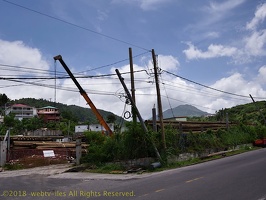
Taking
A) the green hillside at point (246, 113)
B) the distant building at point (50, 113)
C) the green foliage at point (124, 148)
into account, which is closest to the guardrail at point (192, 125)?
the green foliage at point (124, 148)

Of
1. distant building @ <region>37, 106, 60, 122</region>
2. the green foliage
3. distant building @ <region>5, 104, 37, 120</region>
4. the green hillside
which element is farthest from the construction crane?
distant building @ <region>5, 104, 37, 120</region>

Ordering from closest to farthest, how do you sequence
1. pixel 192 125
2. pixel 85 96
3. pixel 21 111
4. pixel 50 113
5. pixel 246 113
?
pixel 192 125
pixel 85 96
pixel 246 113
pixel 50 113
pixel 21 111

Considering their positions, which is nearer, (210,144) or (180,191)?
(180,191)

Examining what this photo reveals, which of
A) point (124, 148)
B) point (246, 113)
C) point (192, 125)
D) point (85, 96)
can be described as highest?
point (246, 113)

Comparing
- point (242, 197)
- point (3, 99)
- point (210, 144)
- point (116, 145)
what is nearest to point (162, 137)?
point (116, 145)

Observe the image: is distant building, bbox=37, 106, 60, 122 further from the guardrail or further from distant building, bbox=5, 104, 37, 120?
the guardrail

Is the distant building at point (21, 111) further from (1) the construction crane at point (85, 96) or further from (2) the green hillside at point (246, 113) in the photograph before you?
(1) the construction crane at point (85, 96)

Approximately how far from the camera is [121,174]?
1670 centimetres

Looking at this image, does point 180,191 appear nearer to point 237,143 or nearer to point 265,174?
point 265,174

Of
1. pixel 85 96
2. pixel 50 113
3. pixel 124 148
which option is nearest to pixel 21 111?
pixel 50 113

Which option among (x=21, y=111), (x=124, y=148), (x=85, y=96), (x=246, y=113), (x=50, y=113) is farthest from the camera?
(x=21, y=111)

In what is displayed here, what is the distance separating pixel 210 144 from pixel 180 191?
17.5 m

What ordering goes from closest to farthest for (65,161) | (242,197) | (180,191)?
(242,197)
(180,191)
(65,161)

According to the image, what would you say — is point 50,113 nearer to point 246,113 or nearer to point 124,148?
point 246,113
